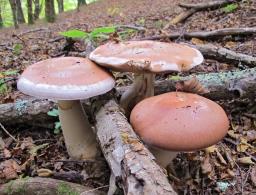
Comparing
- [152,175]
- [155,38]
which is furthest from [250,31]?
[152,175]

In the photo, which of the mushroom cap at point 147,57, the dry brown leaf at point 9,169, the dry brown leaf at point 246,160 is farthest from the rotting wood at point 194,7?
the dry brown leaf at point 9,169

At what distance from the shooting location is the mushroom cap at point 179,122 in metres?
2.08

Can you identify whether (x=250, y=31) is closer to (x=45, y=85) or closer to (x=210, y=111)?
(x=210, y=111)

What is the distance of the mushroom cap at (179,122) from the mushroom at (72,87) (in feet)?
1.26

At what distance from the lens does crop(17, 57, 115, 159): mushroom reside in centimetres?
232

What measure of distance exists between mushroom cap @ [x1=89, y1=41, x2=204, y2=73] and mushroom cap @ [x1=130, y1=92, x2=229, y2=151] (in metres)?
0.22

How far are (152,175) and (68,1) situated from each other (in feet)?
134

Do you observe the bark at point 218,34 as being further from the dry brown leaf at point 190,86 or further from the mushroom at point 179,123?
the mushroom at point 179,123

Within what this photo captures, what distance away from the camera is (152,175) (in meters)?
1.83

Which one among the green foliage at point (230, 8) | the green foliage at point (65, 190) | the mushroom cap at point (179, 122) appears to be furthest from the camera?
the green foliage at point (230, 8)

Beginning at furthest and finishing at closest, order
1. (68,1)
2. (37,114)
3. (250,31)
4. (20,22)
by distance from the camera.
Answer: (68,1)
(20,22)
(250,31)
(37,114)

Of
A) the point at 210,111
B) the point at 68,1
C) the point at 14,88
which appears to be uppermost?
the point at 210,111

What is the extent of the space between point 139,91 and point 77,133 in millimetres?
633

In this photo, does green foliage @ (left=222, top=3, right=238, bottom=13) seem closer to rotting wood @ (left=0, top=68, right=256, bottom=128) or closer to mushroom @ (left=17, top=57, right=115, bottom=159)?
rotting wood @ (left=0, top=68, right=256, bottom=128)
